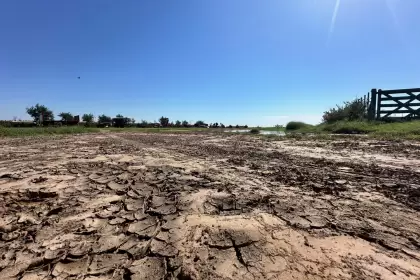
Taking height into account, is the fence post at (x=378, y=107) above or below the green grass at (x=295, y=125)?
above

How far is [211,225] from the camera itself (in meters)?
2.48

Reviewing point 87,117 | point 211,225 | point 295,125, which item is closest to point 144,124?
point 87,117

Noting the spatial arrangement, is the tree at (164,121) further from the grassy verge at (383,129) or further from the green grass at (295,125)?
Result: the grassy verge at (383,129)

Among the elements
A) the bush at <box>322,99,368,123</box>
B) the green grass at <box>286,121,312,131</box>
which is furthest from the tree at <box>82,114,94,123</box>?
the bush at <box>322,99,368,123</box>

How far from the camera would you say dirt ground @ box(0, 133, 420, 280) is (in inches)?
73.3

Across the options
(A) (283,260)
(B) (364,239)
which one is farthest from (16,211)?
(B) (364,239)

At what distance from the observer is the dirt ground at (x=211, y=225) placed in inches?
73.3

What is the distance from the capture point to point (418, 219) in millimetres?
2502

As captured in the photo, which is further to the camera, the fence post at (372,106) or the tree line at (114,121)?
the tree line at (114,121)

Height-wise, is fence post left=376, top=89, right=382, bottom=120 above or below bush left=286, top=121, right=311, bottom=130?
above

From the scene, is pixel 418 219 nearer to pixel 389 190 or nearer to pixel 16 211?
pixel 389 190

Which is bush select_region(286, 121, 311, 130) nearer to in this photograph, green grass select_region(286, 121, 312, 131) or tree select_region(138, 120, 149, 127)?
green grass select_region(286, 121, 312, 131)

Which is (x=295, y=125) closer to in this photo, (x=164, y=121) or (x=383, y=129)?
(x=383, y=129)

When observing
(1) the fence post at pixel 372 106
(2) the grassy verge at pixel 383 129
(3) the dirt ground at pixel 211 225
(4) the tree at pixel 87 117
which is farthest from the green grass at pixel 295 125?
(4) the tree at pixel 87 117
